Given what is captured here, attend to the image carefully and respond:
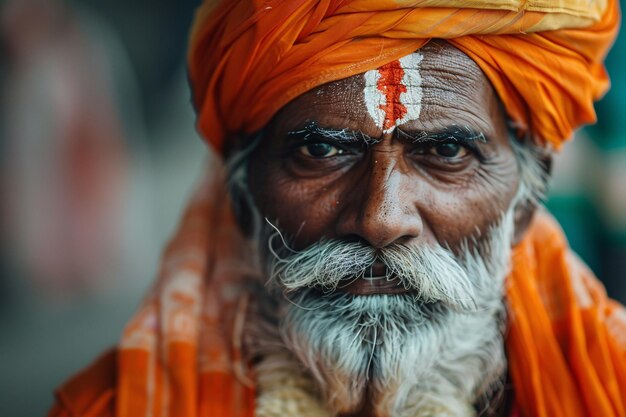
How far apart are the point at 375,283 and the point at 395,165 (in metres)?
0.27

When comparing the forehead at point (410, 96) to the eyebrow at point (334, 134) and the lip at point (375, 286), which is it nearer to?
the eyebrow at point (334, 134)

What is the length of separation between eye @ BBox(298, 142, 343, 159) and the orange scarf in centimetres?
43

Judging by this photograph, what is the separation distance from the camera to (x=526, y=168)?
1828mm

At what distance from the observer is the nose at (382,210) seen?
1.49 metres

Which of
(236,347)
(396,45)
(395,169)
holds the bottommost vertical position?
(236,347)

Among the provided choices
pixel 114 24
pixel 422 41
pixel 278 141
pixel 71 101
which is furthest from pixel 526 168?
pixel 114 24

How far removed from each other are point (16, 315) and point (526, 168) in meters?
3.22

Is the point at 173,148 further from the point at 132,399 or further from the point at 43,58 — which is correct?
the point at 132,399

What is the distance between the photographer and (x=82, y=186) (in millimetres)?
3910

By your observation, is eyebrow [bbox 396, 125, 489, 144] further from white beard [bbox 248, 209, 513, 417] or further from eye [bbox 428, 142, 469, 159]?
white beard [bbox 248, 209, 513, 417]

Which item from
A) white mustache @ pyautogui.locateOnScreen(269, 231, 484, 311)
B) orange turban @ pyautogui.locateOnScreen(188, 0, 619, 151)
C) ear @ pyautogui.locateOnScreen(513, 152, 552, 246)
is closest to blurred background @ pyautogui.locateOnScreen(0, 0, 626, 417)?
ear @ pyautogui.locateOnScreen(513, 152, 552, 246)

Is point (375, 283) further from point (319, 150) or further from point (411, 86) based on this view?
point (411, 86)

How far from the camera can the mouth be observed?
1.56 meters

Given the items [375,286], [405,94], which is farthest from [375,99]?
[375,286]
